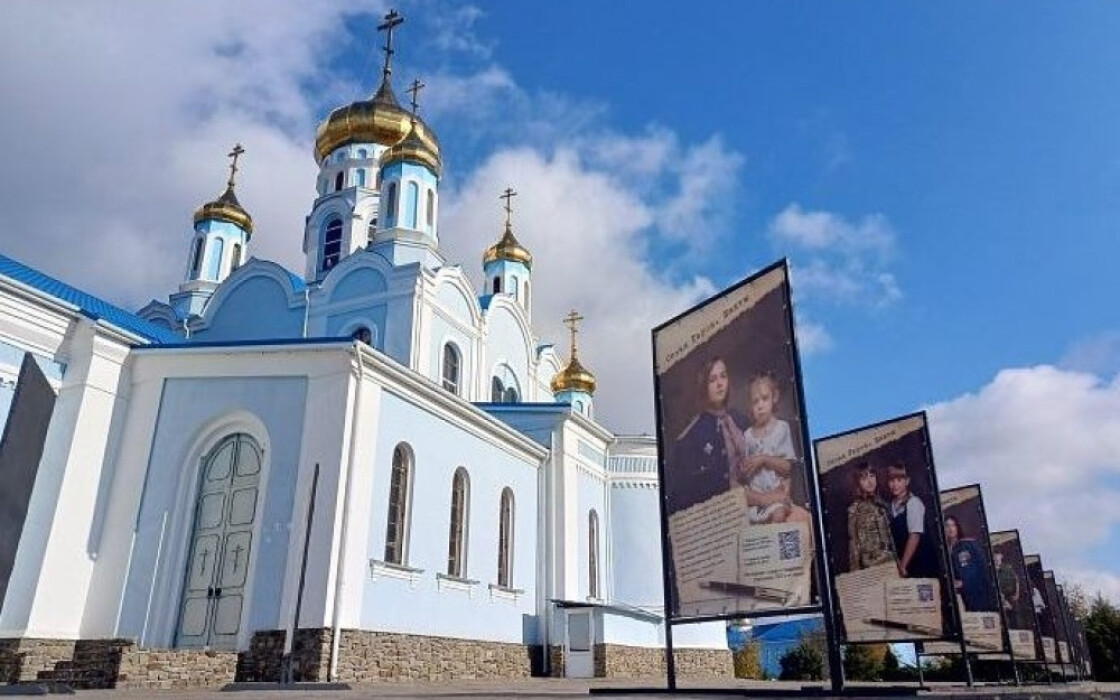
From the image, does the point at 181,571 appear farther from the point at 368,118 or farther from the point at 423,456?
the point at 368,118

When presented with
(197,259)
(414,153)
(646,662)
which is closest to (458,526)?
(646,662)

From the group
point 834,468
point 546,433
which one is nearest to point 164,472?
point 546,433

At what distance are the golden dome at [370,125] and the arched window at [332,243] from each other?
233 centimetres

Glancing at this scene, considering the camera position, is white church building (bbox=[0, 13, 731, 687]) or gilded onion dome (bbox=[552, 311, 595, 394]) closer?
white church building (bbox=[0, 13, 731, 687])

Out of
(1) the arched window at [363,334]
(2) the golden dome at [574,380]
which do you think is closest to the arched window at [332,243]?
(1) the arched window at [363,334]

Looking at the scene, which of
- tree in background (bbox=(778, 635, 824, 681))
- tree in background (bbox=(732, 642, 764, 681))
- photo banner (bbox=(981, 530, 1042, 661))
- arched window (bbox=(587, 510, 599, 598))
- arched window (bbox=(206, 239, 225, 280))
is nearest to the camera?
photo banner (bbox=(981, 530, 1042, 661))

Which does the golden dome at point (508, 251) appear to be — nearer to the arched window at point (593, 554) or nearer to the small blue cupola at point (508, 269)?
the small blue cupola at point (508, 269)

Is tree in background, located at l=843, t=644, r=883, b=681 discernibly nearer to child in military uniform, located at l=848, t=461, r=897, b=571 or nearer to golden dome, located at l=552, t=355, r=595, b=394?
golden dome, located at l=552, t=355, r=595, b=394

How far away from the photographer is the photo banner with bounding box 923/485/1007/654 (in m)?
11.1

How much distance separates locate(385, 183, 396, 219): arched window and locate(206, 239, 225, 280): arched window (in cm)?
624

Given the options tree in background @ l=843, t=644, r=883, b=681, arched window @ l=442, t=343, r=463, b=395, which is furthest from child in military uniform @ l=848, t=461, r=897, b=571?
tree in background @ l=843, t=644, r=883, b=681

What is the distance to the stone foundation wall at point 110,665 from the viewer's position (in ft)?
30.5

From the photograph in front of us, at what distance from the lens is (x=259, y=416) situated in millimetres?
12086

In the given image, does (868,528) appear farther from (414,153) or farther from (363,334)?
(414,153)
